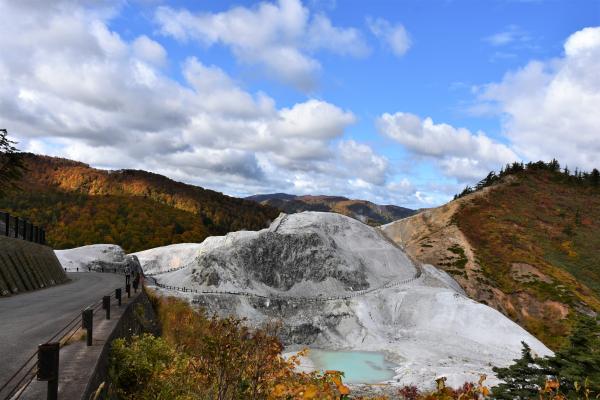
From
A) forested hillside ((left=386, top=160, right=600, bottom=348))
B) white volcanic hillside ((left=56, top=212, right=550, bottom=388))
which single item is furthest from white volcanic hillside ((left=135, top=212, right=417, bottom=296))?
forested hillside ((left=386, top=160, right=600, bottom=348))

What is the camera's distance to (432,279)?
230 ft

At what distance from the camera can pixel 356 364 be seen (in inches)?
1725

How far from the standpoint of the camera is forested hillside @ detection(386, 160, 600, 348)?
7194cm

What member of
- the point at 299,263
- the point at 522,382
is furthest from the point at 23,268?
the point at 299,263

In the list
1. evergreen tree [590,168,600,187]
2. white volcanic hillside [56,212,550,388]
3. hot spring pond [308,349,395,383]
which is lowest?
hot spring pond [308,349,395,383]

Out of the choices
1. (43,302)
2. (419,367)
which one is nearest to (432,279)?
(419,367)

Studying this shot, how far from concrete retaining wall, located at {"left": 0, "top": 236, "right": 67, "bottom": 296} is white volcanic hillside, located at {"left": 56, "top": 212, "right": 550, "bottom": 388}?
13395 millimetres

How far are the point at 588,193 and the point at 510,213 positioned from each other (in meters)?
34.3

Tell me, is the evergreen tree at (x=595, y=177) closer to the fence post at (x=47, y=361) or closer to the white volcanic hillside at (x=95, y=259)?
the white volcanic hillside at (x=95, y=259)

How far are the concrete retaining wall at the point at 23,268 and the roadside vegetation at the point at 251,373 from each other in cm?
1566

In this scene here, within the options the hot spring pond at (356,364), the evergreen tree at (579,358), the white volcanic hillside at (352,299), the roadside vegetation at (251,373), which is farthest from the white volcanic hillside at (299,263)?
the evergreen tree at (579,358)

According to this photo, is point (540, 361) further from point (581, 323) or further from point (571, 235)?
point (571, 235)

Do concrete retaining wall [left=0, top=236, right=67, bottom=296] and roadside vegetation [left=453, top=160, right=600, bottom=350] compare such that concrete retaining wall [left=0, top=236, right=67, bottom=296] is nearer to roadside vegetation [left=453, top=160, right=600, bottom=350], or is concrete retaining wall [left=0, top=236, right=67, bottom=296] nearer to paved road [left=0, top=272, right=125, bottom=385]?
paved road [left=0, top=272, right=125, bottom=385]

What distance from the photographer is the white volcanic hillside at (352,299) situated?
47.5 metres
